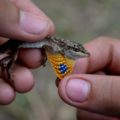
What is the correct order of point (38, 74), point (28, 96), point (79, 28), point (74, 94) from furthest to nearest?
point (79, 28) → point (38, 74) → point (28, 96) → point (74, 94)

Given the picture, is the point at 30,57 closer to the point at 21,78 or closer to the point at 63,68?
the point at 21,78

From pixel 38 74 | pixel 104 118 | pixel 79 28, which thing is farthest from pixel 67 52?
pixel 79 28

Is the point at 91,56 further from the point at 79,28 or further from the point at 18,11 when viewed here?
the point at 79,28

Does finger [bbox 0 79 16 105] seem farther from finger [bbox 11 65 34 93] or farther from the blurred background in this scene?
the blurred background

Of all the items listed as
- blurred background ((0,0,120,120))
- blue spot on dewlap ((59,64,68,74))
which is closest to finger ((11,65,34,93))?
blue spot on dewlap ((59,64,68,74))

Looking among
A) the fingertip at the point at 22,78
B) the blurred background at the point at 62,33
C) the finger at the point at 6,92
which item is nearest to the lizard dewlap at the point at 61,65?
the fingertip at the point at 22,78

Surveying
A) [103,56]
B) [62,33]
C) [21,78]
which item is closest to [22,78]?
[21,78]

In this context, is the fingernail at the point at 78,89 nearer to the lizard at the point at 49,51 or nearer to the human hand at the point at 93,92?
the human hand at the point at 93,92
